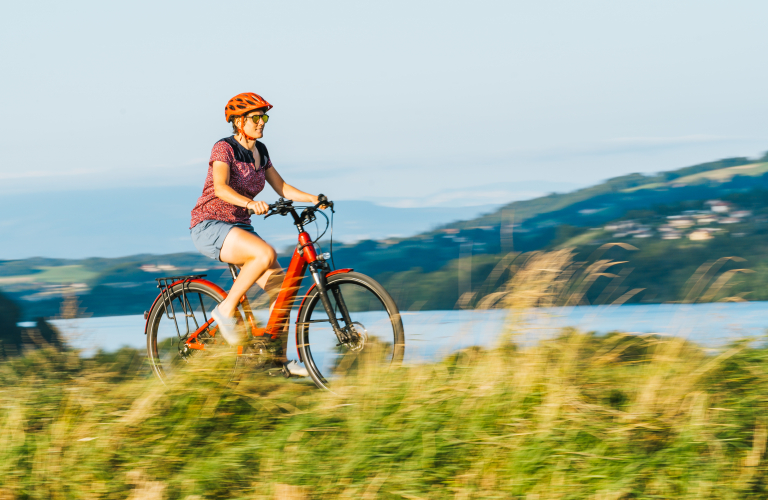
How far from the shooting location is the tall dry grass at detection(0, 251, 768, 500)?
294cm

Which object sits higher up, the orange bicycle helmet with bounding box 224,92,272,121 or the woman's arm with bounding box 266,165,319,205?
the orange bicycle helmet with bounding box 224,92,272,121

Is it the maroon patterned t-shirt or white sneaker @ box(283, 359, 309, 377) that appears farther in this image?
the maroon patterned t-shirt

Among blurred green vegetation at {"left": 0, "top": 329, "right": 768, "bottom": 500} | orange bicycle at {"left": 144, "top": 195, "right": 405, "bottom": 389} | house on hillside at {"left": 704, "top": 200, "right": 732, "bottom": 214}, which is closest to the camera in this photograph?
blurred green vegetation at {"left": 0, "top": 329, "right": 768, "bottom": 500}

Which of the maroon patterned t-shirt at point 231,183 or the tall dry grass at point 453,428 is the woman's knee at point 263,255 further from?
the tall dry grass at point 453,428

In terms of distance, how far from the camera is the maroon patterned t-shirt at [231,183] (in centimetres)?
469

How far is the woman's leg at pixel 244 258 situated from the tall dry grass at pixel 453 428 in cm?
77

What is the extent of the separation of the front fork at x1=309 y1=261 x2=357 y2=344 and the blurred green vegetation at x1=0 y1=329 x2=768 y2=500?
432mm

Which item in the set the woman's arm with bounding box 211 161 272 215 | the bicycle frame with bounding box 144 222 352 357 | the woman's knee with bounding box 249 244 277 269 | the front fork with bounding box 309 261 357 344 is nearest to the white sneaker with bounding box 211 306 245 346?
the bicycle frame with bounding box 144 222 352 357

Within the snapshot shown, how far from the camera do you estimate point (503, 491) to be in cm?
A: 286

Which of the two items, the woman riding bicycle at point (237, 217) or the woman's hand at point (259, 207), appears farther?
the woman riding bicycle at point (237, 217)

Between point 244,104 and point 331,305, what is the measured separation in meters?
1.60

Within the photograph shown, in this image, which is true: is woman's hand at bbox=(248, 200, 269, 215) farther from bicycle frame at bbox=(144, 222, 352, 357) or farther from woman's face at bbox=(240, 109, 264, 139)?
woman's face at bbox=(240, 109, 264, 139)

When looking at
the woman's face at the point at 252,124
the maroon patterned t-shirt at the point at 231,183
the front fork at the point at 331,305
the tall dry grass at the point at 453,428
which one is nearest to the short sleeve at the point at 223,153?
the maroon patterned t-shirt at the point at 231,183

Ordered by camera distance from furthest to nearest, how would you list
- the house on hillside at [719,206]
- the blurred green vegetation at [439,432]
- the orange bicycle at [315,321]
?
1. the house on hillside at [719,206]
2. the orange bicycle at [315,321]
3. the blurred green vegetation at [439,432]
